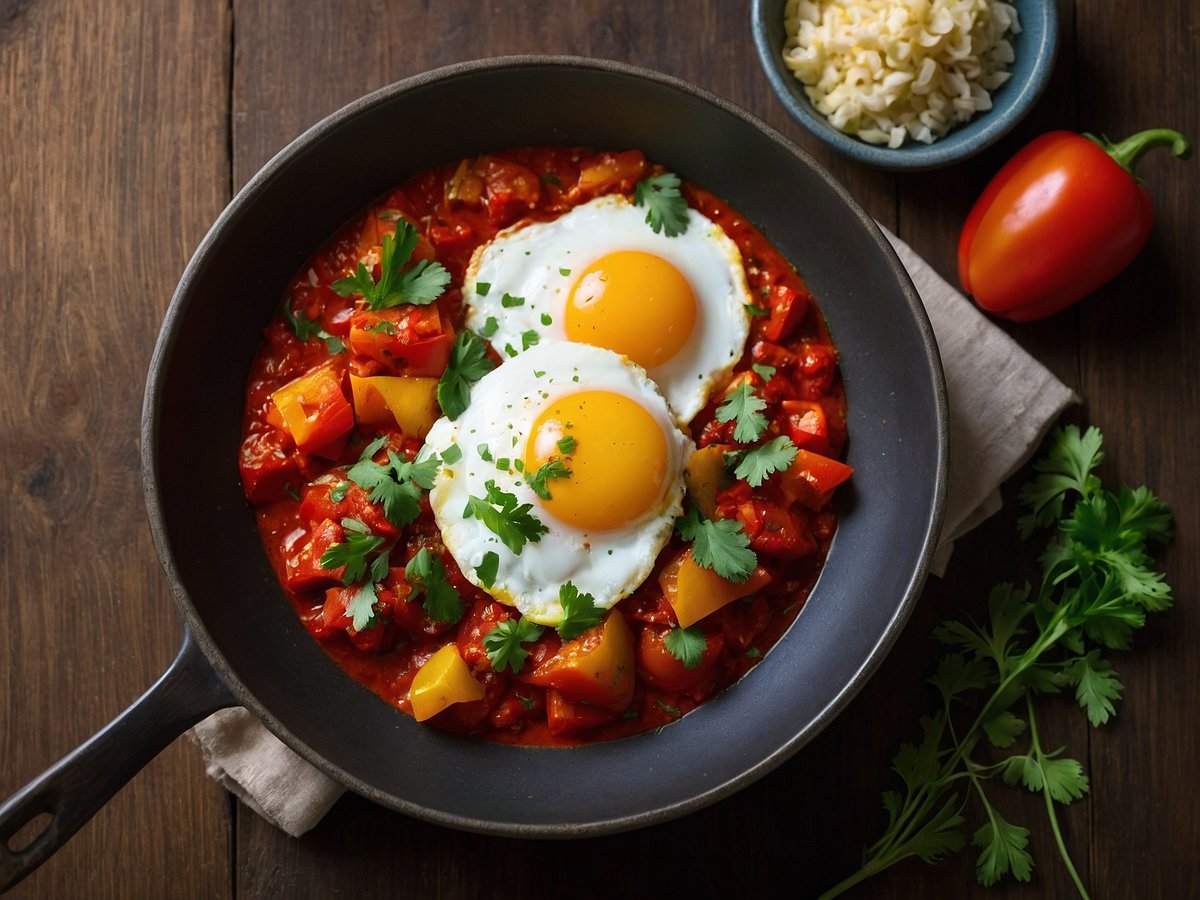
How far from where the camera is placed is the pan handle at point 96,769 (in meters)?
3.21

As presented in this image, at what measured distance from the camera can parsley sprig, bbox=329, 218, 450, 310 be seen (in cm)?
382

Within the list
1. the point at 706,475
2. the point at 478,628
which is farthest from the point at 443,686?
the point at 706,475

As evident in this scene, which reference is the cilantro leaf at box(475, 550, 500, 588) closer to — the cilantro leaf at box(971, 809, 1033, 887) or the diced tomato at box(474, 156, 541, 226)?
the diced tomato at box(474, 156, 541, 226)

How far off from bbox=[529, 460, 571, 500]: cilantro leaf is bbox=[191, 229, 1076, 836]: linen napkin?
143 cm

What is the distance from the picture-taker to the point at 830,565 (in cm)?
412

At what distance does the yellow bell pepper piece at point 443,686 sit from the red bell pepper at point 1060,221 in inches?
101

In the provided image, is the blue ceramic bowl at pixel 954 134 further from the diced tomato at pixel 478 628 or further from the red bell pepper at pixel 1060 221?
the diced tomato at pixel 478 628

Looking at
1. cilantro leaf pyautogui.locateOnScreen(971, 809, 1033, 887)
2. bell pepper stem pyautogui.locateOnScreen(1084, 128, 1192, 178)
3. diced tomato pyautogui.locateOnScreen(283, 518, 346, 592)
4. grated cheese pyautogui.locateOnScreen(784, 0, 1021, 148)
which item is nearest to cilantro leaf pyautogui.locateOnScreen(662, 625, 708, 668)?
diced tomato pyautogui.locateOnScreen(283, 518, 346, 592)

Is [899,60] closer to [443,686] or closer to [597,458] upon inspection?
[597,458]

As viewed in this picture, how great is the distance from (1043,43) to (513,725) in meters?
3.43

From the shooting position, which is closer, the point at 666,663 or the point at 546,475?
the point at 546,475

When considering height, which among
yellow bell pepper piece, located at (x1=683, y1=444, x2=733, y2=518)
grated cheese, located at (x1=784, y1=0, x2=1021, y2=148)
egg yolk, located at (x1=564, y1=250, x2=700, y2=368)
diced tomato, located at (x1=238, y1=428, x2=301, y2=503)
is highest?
grated cheese, located at (x1=784, y1=0, x2=1021, y2=148)

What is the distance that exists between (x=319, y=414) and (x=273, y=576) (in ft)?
2.28

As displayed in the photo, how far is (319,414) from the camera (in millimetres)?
3838
